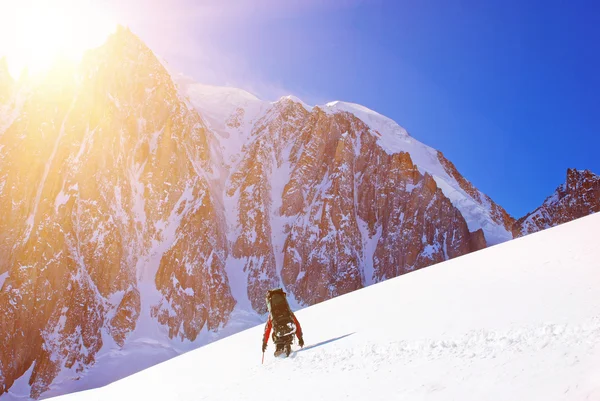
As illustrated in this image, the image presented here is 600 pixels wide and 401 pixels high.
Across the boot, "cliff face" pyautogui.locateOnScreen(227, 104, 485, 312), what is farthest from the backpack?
"cliff face" pyautogui.locateOnScreen(227, 104, 485, 312)

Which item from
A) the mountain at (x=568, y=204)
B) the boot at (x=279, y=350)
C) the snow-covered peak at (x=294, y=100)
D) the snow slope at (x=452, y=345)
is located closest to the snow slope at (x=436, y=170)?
the snow-covered peak at (x=294, y=100)

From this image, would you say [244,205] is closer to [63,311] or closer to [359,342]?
[63,311]

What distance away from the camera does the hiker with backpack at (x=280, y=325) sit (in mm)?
14328

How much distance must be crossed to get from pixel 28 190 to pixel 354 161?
104m

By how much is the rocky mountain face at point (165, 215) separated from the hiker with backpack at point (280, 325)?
358ft

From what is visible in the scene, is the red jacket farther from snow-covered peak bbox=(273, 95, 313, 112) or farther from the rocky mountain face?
snow-covered peak bbox=(273, 95, 313, 112)

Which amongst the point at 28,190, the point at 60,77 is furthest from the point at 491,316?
the point at 60,77

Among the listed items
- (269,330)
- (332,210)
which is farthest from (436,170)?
(269,330)

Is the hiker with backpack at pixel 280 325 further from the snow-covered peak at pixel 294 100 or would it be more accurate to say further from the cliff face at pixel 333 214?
the snow-covered peak at pixel 294 100

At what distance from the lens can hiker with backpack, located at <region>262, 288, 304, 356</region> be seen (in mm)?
14328

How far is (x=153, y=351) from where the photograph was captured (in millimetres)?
110750

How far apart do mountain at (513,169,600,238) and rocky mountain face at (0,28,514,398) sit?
12556mm

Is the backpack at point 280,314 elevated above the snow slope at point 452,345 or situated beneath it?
elevated above

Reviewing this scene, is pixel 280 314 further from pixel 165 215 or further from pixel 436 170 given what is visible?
pixel 436 170
